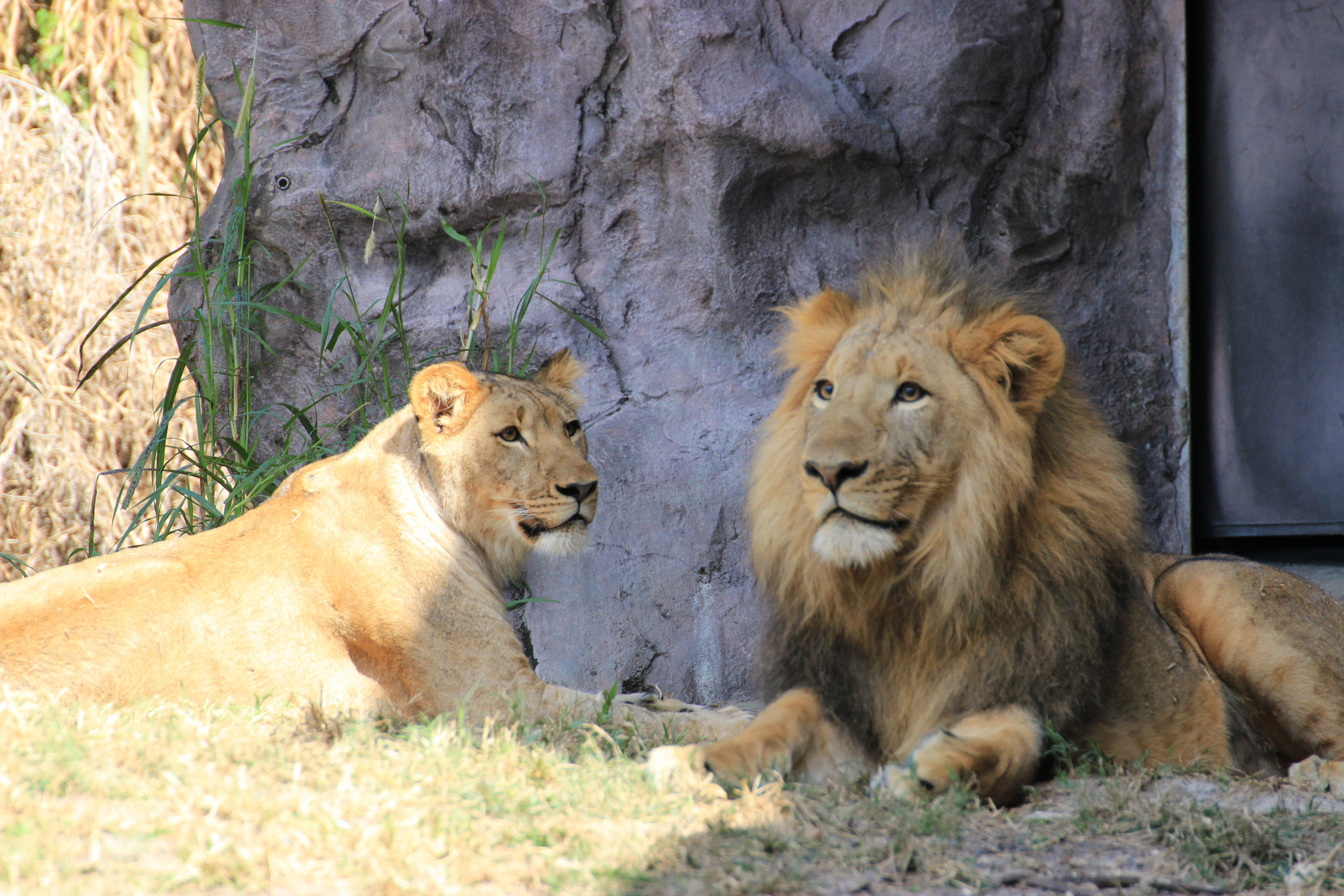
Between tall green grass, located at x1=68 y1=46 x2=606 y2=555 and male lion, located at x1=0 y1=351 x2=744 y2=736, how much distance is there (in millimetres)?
787

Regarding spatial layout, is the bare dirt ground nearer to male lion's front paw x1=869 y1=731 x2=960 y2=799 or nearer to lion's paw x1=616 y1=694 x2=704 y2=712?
male lion's front paw x1=869 y1=731 x2=960 y2=799

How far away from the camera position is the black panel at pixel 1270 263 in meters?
4.49

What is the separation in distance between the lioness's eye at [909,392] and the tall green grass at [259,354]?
188cm

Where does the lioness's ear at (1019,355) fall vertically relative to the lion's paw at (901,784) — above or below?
above

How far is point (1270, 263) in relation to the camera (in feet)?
15.1

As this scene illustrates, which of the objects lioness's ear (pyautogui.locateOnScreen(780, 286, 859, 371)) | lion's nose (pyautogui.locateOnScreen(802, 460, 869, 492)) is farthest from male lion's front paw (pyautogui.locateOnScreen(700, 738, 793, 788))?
lioness's ear (pyautogui.locateOnScreen(780, 286, 859, 371))

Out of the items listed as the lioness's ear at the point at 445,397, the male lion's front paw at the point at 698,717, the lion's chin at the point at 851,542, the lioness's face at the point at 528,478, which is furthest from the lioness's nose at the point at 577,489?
the lion's chin at the point at 851,542

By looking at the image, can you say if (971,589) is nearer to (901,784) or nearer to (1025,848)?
(901,784)

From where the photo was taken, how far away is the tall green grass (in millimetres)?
4293

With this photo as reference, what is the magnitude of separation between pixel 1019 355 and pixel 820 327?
503 mm

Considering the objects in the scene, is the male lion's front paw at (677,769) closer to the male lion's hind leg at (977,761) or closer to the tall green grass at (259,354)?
the male lion's hind leg at (977,761)

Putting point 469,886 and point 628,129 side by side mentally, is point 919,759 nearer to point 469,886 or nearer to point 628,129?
point 469,886

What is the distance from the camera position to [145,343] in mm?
7668

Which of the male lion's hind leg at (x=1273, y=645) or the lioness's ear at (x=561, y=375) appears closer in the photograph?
the male lion's hind leg at (x=1273, y=645)
